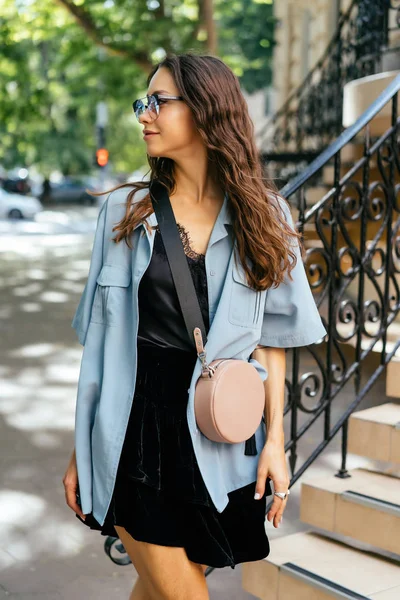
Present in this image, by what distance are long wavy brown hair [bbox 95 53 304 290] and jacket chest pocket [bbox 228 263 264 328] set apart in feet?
0.07

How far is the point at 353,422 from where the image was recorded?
4.20 meters

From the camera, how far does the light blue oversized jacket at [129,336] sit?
2330 mm

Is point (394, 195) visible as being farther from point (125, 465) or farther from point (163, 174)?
point (125, 465)

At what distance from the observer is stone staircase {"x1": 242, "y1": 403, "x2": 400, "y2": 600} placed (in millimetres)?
3408

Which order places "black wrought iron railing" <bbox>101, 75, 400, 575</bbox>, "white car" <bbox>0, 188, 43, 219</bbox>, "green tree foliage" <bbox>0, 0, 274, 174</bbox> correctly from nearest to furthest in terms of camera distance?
"black wrought iron railing" <bbox>101, 75, 400, 575</bbox> < "green tree foliage" <bbox>0, 0, 274, 174</bbox> < "white car" <bbox>0, 188, 43, 219</bbox>

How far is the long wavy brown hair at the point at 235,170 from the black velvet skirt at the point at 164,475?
0.35 meters

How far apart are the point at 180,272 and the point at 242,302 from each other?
205mm

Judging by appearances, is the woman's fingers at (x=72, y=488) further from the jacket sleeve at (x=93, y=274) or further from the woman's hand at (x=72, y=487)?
the jacket sleeve at (x=93, y=274)

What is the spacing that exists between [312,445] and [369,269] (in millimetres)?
2510

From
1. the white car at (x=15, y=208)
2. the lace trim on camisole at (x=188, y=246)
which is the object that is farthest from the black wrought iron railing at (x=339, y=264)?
the white car at (x=15, y=208)

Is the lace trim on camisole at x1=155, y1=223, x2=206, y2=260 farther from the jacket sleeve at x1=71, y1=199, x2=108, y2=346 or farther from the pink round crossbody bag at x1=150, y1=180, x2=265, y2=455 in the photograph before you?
the jacket sleeve at x1=71, y1=199, x2=108, y2=346

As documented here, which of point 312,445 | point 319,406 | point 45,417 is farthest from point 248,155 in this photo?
point 45,417

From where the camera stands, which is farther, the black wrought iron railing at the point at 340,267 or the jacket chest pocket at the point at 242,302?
the black wrought iron railing at the point at 340,267

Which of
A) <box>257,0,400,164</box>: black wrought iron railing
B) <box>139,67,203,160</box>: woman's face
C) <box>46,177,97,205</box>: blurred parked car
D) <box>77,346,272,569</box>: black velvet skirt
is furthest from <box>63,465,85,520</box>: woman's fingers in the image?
<box>46,177,97,205</box>: blurred parked car
